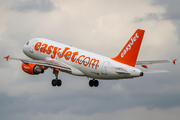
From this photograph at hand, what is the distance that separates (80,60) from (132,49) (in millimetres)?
9778

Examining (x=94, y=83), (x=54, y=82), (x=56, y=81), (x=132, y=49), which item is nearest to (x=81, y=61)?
(x=56, y=81)

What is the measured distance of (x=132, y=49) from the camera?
7031 centimetres

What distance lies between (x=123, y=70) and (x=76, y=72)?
31.5 feet

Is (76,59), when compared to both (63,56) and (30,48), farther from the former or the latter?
(30,48)

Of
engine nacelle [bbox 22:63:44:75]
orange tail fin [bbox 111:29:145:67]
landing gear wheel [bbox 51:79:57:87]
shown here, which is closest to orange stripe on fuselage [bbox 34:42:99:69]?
engine nacelle [bbox 22:63:44:75]

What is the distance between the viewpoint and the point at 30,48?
84438 mm

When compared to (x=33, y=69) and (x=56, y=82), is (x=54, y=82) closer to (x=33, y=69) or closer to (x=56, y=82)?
(x=56, y=82)

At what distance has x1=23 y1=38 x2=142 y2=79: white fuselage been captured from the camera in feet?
233

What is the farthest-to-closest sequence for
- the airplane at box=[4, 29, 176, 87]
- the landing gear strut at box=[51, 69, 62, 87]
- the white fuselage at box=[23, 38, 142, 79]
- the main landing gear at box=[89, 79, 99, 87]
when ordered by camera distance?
1. the main landing gear at box=[89, 79, 99, 87]
2. the landing gear strut at box=[51, 69, 62, 87]
3. the white fuselage at box=[23, 38, 142, 79]
4. the airplane at box=[4, 29, 176, 87]

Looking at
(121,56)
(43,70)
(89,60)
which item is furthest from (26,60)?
(121,56)

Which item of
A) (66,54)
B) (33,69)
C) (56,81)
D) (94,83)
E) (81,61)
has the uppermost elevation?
(66,54)

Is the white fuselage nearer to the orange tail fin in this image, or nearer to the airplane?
the airplane

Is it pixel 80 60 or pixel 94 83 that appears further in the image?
pixel 94 83

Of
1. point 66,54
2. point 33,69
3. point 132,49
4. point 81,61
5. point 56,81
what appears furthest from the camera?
point 56,81
